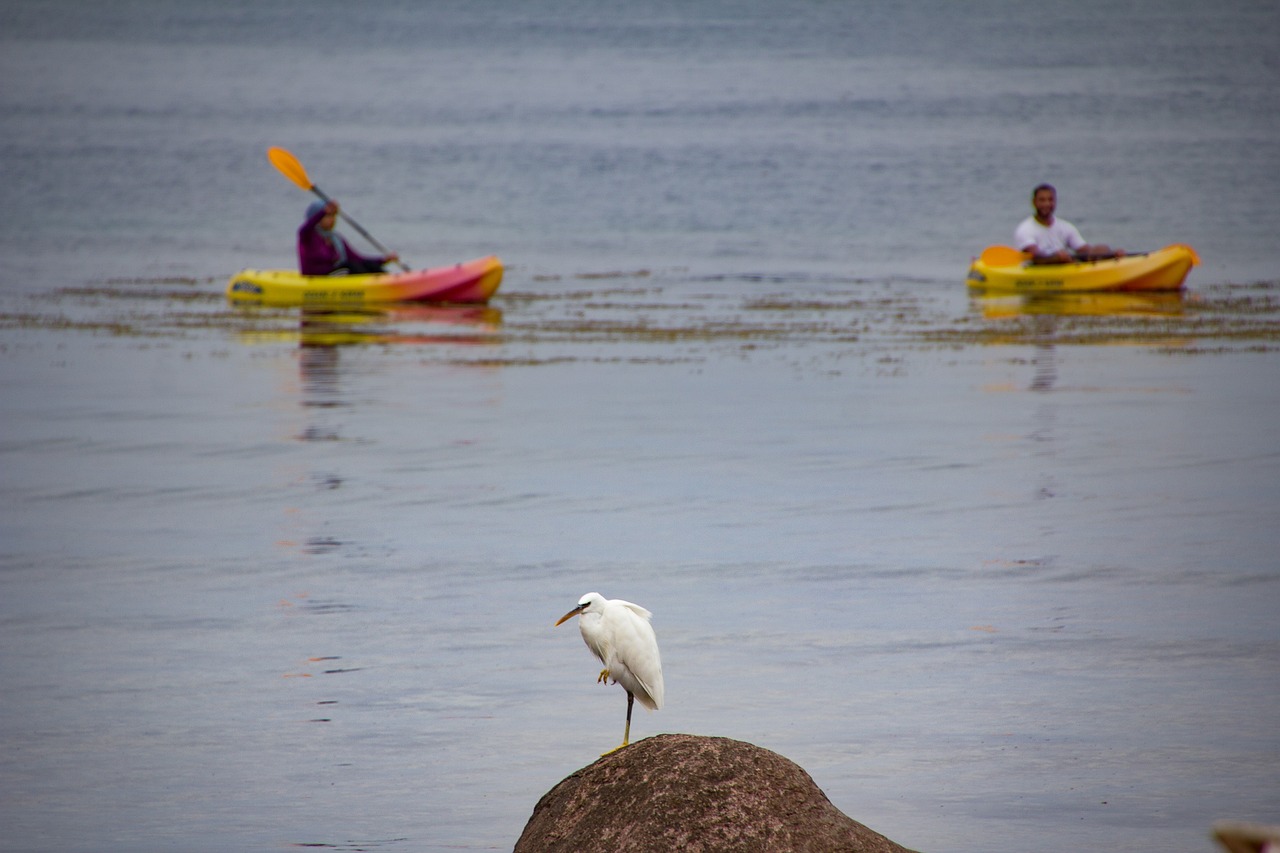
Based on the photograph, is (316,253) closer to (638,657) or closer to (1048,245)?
(1048,245)

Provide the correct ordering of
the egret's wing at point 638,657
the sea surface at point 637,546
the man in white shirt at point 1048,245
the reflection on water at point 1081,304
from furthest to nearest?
the man in white shirt at point 1048,245, the reflection on water at point 1081,304, the sea surface at point 637,546, the egret's wing at point 638,657

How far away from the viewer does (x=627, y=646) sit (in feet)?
19.2

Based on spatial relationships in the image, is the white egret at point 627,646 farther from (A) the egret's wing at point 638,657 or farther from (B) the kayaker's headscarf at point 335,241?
(B) the kayaker's headscarf at point 335,241

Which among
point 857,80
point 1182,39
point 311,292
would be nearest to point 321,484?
point 311,292

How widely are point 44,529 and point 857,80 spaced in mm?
87459

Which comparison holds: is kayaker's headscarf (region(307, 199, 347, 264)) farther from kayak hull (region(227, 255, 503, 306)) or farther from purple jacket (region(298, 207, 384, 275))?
kayak hull (region(227, 255, 503, 306))

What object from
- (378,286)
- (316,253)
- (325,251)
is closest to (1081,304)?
(378,286)

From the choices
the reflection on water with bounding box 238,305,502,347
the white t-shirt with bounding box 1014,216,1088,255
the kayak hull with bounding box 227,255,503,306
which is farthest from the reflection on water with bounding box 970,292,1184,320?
the kayak hull with bounding box 227,255,503,306

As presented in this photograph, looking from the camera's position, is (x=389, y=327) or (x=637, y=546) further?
(x=389, y=327)

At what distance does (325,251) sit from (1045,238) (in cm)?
1032

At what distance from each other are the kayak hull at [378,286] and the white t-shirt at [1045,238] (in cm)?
752

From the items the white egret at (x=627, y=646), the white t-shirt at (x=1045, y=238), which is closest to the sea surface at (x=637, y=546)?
the white egret at (x=627, y=646)

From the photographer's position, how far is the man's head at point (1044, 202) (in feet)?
81.8

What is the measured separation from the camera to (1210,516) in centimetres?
1137
